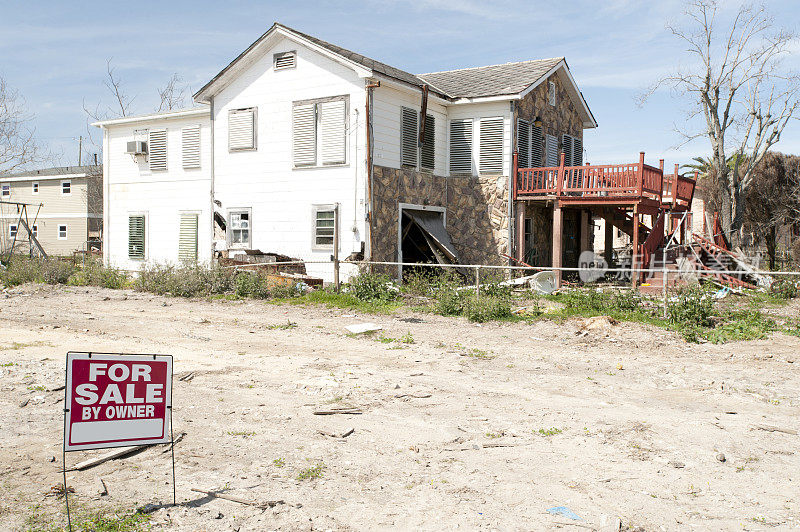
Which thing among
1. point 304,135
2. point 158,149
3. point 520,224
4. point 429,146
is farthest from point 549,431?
point 158,149

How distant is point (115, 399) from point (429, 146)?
17.9 meters

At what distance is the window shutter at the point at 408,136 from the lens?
797 inches

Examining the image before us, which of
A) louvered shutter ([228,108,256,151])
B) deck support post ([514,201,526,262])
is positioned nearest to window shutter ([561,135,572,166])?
deck support post ([514,201,526,262])

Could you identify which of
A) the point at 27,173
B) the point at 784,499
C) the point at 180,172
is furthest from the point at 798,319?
the point at 27,173

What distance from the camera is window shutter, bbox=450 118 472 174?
22.1 meters

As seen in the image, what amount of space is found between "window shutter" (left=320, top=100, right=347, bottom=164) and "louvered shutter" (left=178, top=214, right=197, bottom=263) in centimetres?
658

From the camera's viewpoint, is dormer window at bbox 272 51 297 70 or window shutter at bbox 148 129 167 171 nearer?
dormer window at bbox 272 51 297 70

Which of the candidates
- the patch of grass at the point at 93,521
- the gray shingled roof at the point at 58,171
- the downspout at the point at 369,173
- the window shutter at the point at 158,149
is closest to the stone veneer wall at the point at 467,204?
the downspout at the point at 369,173

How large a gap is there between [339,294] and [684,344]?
865 centimetres

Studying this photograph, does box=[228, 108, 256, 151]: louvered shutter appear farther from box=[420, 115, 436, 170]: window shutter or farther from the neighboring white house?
box=[420, 115, 436, 170]: window shutter

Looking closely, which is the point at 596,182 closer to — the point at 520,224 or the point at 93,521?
the point at 520,224

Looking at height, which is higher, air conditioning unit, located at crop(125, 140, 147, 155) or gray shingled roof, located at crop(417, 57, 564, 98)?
gray shingled roof, located at crop(417, 57, 564, 98)

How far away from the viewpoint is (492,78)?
23406 mm

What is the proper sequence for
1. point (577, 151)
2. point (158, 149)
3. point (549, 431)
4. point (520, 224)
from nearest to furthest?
1. point (549, 431)
2. point (520, 224)
3. point (158, 149)
4. point (577, 151)
